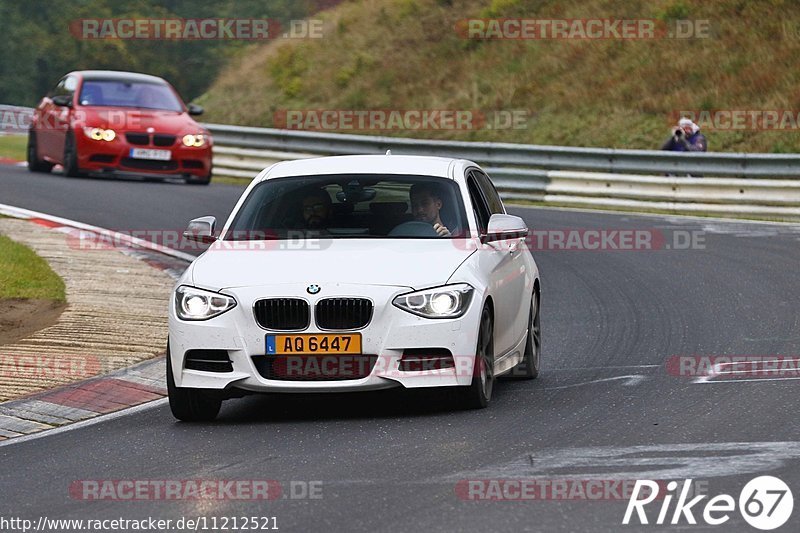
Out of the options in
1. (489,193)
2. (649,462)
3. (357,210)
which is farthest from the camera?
(489,193)

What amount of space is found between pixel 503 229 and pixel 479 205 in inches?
29.1

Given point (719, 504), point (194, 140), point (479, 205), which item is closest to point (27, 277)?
point (479, 205)

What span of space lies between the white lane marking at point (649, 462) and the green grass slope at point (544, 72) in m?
21.0

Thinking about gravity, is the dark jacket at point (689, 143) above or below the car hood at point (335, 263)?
above

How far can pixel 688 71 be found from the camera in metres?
32.4

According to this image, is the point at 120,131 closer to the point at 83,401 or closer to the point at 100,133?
the point at 100,133

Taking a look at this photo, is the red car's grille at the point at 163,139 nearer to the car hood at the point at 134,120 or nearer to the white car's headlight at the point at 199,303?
the car hood at the point at 134,120

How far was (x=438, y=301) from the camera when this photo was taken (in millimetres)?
8898

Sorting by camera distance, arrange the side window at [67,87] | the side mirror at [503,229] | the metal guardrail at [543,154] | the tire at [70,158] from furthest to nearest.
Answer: the side window at [67,87] < the tire at [70,158] < the metal guardrail at [543,154] < the side mirror at [503,229]

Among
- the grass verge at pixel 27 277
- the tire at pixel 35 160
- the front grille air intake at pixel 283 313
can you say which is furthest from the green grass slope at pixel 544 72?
the front grille air intake at pixel 283 313

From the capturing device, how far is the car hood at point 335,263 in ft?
29.2

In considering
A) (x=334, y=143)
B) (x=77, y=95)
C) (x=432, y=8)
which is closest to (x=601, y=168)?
(x=334, y=143)

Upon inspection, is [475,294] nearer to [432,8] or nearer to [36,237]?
[36,237]

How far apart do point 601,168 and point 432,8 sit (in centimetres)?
1417
